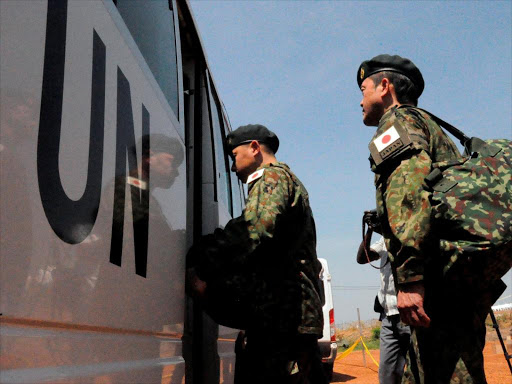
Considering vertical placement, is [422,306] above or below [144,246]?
below

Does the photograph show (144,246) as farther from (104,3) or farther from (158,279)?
(104,3)

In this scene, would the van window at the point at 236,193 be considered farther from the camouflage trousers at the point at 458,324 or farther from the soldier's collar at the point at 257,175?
the camouflage trousers at the point at 458,324

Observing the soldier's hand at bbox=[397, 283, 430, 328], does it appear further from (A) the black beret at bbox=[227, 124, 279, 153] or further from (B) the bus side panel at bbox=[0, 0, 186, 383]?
(A) the black beret at bbox=[227, 124, 279, 153]

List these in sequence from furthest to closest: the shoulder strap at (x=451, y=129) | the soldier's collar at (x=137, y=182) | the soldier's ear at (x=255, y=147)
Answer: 1. the soldier's ear at (x=255, y=147)
2. the shoulder strap at (x=451, y=129)
3. the soldier's collar at (x=137, y=182)

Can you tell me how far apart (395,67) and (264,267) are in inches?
43.2

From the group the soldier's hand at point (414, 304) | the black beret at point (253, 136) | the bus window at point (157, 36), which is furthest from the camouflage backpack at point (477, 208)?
the bus window at point (157, 36)

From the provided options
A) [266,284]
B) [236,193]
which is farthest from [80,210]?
[236,193]

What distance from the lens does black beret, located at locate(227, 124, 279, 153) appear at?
2.55 meters

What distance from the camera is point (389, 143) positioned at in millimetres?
1930

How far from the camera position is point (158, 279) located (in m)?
1.62

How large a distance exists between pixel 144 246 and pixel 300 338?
847mm

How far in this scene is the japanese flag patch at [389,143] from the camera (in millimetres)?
1876

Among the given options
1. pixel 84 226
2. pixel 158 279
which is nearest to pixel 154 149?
pixel 158 279

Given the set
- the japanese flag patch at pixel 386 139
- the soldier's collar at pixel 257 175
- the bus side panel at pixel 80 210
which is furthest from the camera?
the soldier's collar at pixel 257 175
